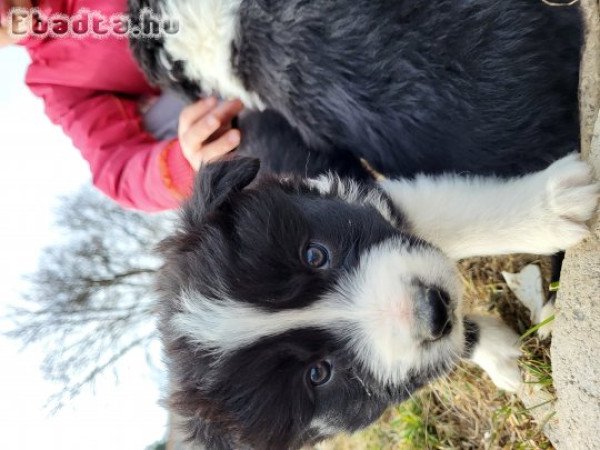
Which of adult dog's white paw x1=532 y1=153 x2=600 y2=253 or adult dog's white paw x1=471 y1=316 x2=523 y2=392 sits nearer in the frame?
adult dog's white paw x1=532 y1=153 x2=600 y2=253

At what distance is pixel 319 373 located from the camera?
1.78 metres

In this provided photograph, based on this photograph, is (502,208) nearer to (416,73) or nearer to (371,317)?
(416,73)

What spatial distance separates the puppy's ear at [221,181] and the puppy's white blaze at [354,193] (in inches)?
9.8

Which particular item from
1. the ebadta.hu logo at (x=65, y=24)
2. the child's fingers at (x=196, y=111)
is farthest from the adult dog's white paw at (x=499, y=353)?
the ebadta.hu logo at (x=65, y=24)

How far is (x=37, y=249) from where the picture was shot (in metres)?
3.71

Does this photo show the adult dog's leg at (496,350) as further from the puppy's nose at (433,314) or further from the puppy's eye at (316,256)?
the puppy's eye at (316,256)

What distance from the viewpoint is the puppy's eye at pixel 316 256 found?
72.0 inches

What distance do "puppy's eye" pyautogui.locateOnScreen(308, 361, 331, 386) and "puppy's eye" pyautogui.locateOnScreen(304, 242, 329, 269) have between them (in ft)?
0.98

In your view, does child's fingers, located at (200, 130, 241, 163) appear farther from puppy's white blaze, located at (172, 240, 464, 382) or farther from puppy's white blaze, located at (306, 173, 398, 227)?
puppy's white blaze, located at (172, 240, 464, 382)

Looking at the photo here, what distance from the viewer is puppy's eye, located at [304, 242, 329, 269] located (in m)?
1.83

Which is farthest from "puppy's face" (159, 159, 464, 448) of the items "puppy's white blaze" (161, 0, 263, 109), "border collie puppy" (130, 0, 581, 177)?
"puppy's white blaze" (161, 0, 263, 109)

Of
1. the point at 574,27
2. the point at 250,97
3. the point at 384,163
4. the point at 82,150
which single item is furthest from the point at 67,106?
the point at 574,27

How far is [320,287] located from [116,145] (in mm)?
1812

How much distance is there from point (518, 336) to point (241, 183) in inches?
55.6
